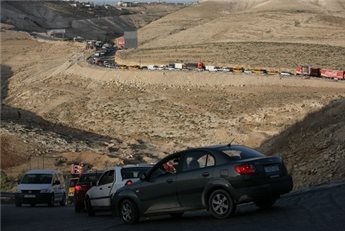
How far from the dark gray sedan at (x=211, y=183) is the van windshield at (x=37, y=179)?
40.3ft

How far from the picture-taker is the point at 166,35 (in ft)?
540

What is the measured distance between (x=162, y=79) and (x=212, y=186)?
69.5m

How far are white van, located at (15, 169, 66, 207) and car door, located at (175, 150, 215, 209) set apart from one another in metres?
13.0

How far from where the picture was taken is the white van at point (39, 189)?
1070 inches

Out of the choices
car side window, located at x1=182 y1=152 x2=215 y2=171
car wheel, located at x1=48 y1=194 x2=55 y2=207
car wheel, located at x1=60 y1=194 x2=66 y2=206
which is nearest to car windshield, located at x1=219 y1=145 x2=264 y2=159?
car side window, located at x1=182 y1=152 x2=215 y2=171

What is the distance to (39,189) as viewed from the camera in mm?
27359

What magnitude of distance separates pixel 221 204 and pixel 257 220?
0.84 metres

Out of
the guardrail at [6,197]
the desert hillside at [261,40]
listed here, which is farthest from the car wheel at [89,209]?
the desert hillside at [261,40]

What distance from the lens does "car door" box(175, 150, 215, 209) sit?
14773 millimetres

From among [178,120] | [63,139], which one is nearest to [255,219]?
[63,139]

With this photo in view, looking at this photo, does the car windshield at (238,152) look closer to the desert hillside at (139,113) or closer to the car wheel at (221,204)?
the car wheel at (221,204)

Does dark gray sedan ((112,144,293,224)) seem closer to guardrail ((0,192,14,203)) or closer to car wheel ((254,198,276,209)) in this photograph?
car wheel ((254,198,276,209))

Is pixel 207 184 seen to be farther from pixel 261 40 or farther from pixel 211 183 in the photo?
pixel 261 40

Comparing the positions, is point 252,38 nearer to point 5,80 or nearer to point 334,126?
point 5,80
